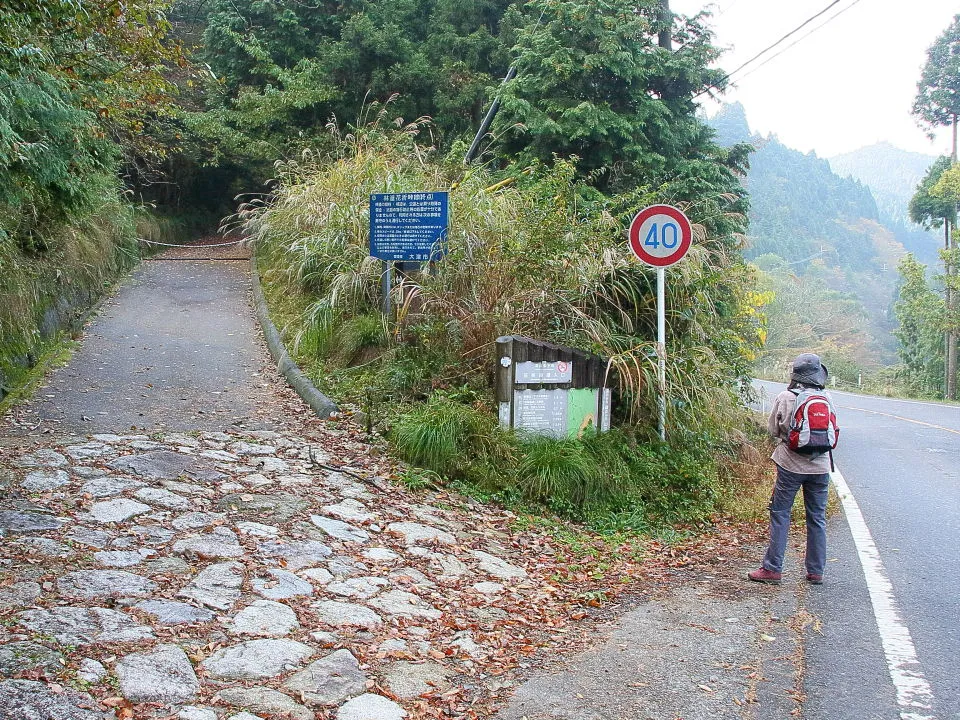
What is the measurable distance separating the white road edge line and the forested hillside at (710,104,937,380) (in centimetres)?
4861

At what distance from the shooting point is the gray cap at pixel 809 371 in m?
5.93

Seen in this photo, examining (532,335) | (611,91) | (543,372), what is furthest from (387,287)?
(611,91)

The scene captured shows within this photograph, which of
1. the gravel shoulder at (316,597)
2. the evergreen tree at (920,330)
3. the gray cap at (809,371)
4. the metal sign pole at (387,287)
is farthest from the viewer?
the evergreen tree at (920,330)

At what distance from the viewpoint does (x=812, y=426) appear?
584cm

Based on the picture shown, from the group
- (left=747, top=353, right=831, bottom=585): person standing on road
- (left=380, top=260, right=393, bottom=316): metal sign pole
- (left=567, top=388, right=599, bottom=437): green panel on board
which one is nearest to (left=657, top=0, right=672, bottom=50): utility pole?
(left=380, top=260, right=393, bottom=316): metal sign pole

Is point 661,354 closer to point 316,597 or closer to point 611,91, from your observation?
point 316,597

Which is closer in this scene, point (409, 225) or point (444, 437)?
point (444, 437)

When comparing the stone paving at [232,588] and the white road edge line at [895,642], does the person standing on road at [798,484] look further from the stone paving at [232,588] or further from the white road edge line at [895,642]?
the stone paving at [232,588]

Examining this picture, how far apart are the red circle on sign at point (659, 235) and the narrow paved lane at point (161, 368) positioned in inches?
182

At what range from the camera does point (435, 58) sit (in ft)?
70.3

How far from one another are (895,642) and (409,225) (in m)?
7.45

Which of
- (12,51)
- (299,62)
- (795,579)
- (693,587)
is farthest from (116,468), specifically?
(299,62)

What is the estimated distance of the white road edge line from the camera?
13.2 feet

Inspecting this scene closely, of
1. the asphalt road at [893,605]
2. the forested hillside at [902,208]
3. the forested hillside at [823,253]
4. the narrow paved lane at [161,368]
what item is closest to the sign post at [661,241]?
the asphalt road at [893,605]
